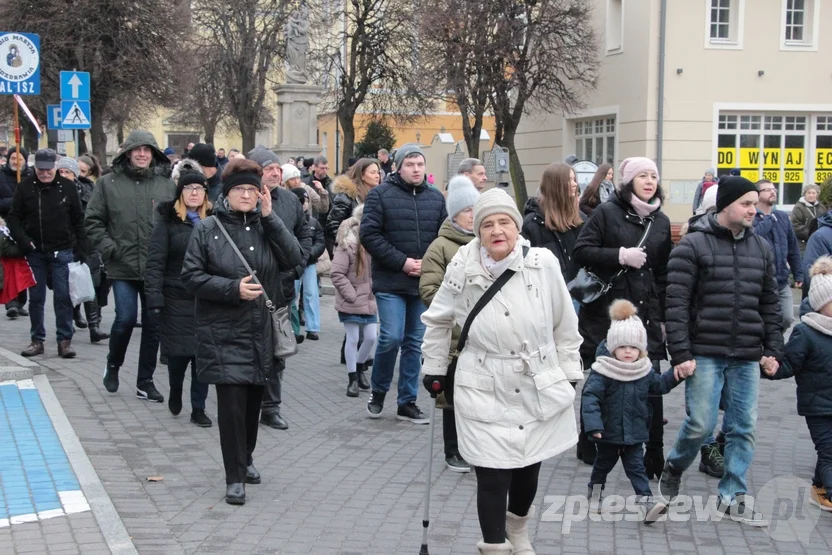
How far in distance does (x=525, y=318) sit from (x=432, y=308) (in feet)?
1.66

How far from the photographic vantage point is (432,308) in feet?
17.1

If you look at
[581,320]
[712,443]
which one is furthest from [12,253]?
[712,443]

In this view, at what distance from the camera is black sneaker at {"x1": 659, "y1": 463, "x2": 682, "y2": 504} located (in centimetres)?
642

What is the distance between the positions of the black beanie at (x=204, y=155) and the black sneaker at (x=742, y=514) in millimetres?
5164

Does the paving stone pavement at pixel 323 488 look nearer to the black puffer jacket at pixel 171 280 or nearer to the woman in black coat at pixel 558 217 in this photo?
the black puffer jacket at pixel 171 280

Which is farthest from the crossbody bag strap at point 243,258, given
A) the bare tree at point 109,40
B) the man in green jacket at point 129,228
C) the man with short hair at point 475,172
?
the bare tree at point 109,40

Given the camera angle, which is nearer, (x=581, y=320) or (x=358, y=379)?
(x=581, y=320)

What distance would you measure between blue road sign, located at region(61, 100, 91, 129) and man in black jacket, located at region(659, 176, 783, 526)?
45.7ft

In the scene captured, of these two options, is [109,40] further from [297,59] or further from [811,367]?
[811,367]

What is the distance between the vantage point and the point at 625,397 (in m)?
6.32

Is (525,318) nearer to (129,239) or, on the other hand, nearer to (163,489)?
(163,489)

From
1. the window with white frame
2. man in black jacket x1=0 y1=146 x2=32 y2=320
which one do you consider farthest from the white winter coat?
the window with white frame

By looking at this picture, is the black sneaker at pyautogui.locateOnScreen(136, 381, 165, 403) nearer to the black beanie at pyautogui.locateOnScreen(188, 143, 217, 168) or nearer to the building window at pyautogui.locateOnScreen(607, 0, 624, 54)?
the black beanie at pyautogui.locateOnScreen(188, 143, 217, 168)

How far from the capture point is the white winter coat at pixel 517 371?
4883mm
